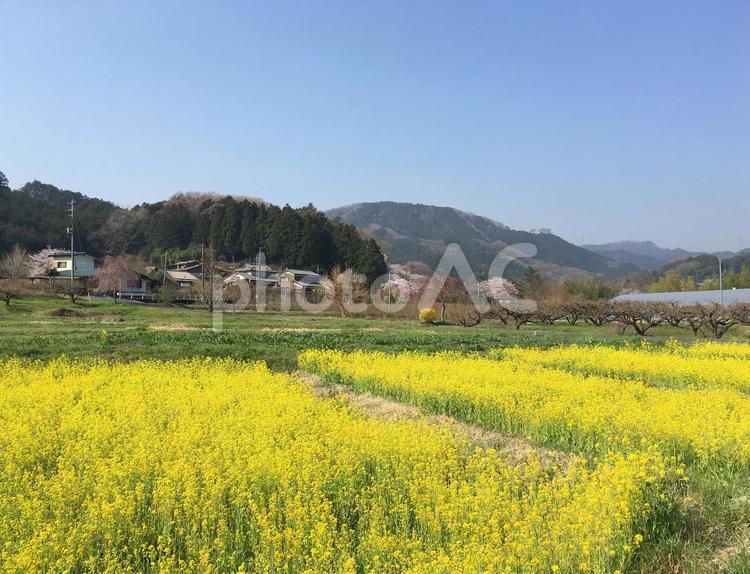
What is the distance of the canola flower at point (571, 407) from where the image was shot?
656cm

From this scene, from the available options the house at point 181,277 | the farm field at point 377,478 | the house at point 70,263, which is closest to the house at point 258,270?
the house at point 181,277

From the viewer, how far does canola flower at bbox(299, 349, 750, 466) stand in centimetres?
656

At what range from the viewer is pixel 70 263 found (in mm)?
67438

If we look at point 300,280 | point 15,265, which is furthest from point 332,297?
point 15,265

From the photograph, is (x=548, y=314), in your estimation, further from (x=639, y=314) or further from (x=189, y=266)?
(x=189, y=266)

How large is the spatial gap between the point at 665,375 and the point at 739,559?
32.0 feet

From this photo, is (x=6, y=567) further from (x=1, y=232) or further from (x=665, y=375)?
(x=1, y=232)

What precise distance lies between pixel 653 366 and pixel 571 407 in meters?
7.35

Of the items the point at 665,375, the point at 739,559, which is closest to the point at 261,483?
the point at 739,559

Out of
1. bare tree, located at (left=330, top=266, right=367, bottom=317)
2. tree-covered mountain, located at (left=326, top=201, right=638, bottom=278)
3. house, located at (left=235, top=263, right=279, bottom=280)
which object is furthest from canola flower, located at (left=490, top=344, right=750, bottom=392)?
tree-covered mountain, located at (left=326, top=201, right=638, bottom=278)

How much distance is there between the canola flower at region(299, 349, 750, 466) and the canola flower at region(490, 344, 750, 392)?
2.54m

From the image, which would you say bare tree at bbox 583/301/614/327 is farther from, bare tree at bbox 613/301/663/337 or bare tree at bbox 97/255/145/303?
bare tree at bbox 97/255/145/303

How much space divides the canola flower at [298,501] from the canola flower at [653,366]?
7966 millimetres

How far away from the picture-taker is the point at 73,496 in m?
5.16
